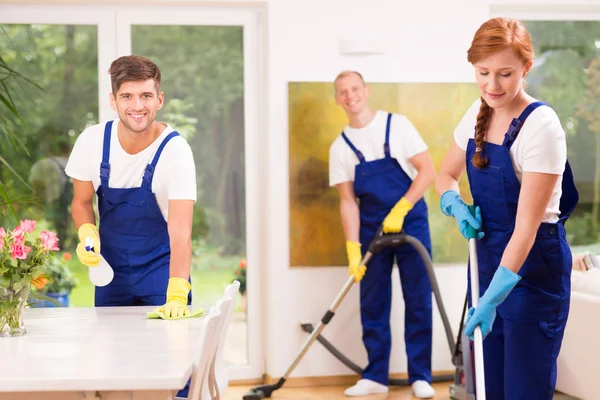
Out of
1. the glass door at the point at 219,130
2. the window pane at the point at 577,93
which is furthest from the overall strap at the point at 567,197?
the window pane at the point at 577,93

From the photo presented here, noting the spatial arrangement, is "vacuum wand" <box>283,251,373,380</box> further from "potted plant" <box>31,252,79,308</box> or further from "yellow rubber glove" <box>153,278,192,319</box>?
"yellow rubber glove" <box>153,278,192,319</box>

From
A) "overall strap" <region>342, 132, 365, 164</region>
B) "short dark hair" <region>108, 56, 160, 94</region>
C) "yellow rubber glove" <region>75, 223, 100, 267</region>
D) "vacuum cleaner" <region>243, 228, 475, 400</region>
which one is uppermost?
"short dark hair" <region>108, 56, 160, 94</region>

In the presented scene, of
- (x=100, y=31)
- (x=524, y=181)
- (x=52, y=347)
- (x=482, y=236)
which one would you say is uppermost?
(x=100, y=31)

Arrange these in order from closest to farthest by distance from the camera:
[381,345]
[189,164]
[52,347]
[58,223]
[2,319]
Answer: [52,347] < [2,319] < [189,164] < [381,345] < [58,223]

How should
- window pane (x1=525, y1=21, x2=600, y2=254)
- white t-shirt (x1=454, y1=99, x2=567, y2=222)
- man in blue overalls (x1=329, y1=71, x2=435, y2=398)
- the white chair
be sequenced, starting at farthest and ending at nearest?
window pane (x1=525, y1=21, x2=600, y2=254) → man in blue overalls (x1=329, y1=71, x2=435, y2=398) → the white chair → white t-shirt (x1=454, y1=99, x2=567, y2=222)

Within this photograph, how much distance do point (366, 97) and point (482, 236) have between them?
7.51 feet

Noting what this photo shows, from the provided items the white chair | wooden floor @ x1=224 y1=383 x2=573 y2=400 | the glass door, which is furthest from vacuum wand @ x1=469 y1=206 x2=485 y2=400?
the glass door

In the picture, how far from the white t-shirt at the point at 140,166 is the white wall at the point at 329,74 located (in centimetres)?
174

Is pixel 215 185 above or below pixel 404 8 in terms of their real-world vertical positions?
below

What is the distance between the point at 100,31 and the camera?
15.2 feet

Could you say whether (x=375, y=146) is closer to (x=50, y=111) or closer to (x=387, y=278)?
(x=387, y=278)

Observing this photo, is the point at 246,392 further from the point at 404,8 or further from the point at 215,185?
the point at 404,8

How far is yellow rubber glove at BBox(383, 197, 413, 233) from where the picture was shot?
4.21m

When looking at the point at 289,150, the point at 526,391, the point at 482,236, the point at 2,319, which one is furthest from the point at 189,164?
the point at 289,150
